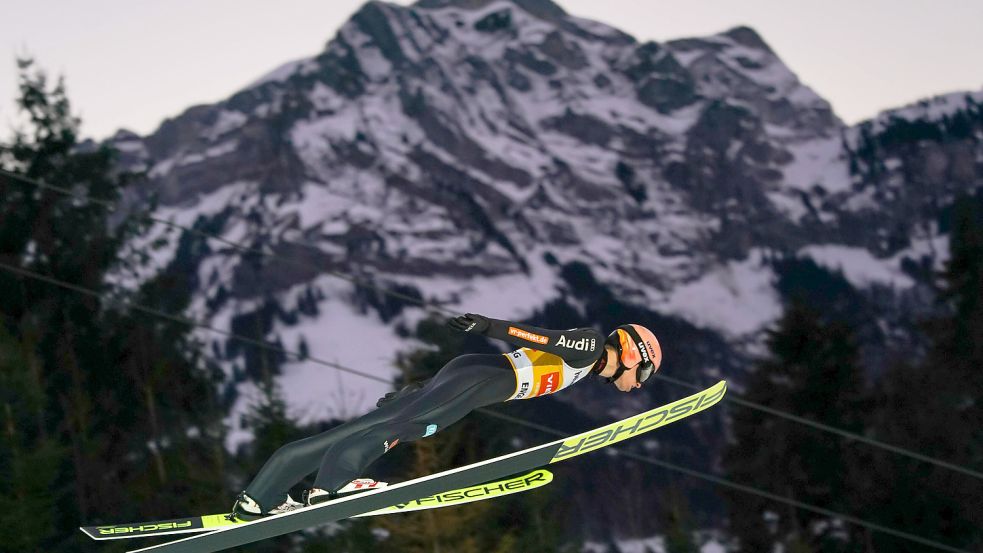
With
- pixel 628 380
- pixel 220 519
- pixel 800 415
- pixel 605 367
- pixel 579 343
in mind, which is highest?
pixel 579 343

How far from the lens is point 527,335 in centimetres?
655

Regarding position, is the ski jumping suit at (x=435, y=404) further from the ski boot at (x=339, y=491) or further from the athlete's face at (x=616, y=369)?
the athlete's face at (x=616, y=369)

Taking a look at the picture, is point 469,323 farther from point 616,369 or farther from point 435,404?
point 616,369

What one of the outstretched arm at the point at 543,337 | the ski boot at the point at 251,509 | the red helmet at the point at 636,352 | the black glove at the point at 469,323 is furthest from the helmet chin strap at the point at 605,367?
the ski boot at the point at 251,509

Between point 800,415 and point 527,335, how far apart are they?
3181 centimetres

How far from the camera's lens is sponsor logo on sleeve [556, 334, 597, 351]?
688 cm

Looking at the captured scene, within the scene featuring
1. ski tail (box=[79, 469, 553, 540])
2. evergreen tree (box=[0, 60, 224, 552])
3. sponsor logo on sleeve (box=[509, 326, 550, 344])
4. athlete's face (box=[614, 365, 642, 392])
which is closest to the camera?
sponsor logo on sleeve (box=[509, 326, 550, 344])

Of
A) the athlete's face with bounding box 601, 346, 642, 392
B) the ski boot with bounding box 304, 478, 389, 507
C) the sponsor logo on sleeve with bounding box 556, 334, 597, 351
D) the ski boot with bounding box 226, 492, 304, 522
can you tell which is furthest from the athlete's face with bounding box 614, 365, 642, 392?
the ski boot with bounding box 226, 492, 304, 522

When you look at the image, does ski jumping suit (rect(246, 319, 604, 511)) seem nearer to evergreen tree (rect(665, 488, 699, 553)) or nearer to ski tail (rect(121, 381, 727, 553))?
ski tail (rect(121, 381, 727, 553))

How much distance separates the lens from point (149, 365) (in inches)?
1430

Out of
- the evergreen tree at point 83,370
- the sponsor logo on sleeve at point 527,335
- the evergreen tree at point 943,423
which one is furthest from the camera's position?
the evergreen tree at point 943,423

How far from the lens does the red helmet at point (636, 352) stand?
24.0ft

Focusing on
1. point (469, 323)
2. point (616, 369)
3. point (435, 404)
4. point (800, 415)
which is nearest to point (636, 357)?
point (616, 369)

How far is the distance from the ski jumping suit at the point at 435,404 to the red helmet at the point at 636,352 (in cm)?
23
